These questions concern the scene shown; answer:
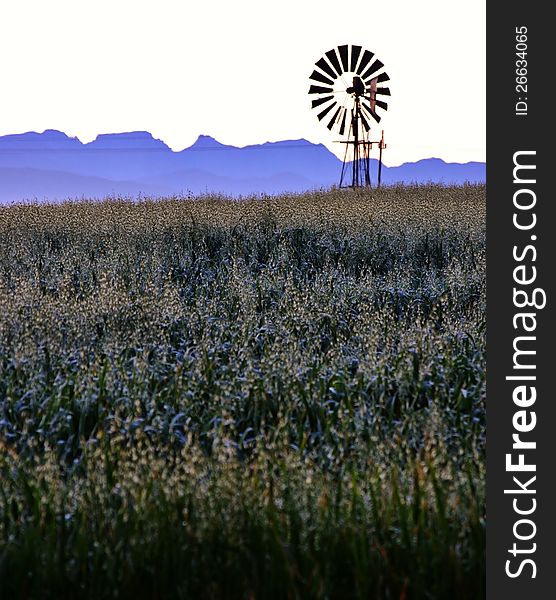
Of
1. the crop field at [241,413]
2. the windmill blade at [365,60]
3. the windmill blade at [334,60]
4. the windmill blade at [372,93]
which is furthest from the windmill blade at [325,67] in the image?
the crop field at [241,413]

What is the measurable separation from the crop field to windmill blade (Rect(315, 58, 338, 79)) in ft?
53.6

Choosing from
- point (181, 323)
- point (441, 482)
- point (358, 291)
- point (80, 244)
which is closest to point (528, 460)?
point (441, 482)

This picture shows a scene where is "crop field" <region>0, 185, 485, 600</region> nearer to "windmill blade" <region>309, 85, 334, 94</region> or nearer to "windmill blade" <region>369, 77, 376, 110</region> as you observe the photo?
"windmill blade" <region>309, 85, 334, 94</region>

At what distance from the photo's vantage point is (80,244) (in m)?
12.2

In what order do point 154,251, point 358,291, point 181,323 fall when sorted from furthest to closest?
point 154,251
point 358,291
point 181,323

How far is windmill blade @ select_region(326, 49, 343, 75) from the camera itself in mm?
27667

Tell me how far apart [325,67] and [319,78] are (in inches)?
28.3

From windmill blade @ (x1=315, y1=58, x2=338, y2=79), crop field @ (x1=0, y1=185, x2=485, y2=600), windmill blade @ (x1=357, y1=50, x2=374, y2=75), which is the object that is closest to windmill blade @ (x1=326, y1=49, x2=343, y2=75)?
windmill blade @ (x1=315, y1=58, x2=338, y2=79)

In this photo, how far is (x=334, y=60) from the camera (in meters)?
27.8

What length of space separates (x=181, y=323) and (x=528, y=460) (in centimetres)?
508

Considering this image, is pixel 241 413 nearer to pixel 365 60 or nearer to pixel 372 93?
pixel 365 60

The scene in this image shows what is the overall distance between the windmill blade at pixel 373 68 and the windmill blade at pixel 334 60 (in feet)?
3.26

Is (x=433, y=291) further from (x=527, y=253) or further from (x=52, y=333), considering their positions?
(x=527, y=253)

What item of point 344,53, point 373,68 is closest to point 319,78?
point 344,53
